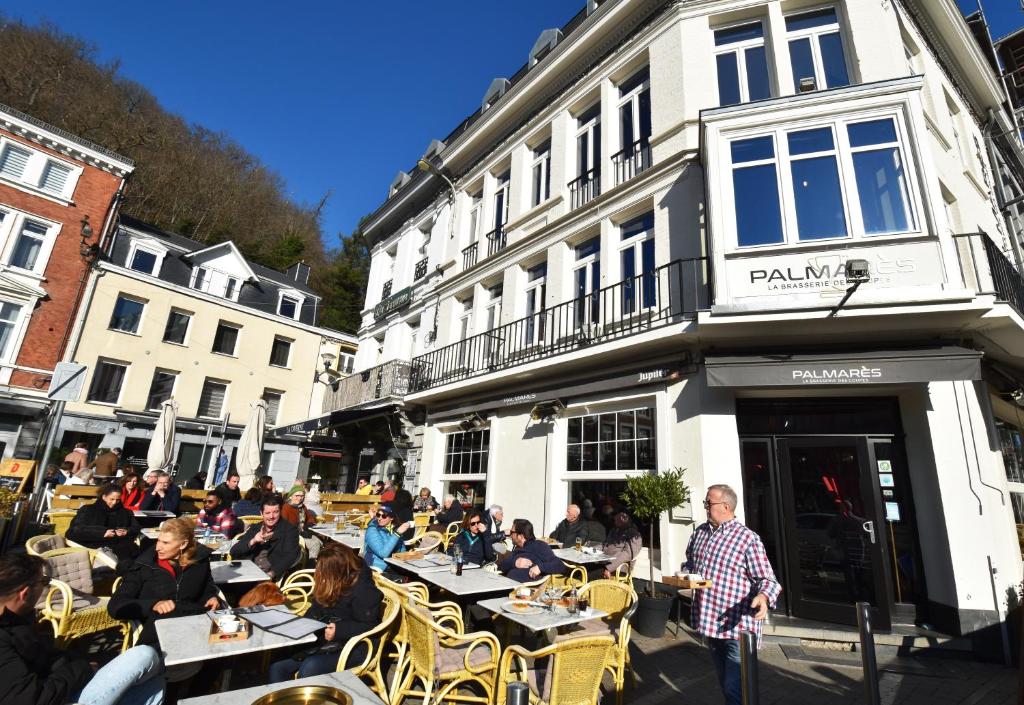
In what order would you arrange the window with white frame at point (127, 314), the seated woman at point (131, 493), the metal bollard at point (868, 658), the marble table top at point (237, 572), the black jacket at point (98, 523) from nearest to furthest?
the metal bollard at point (868, 658)
the marble table top at point (237, 572)
the black jacket at point (98, 523)
the seated woman at point (131, 493)
the window with white frame at point (127, 314)

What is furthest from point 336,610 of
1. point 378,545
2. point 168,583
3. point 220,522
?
point 220,522

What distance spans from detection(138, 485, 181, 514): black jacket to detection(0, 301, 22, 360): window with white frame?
13590 millimetres

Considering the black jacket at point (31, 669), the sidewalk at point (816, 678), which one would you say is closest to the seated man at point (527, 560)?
the sidewalk at point (816, 678)

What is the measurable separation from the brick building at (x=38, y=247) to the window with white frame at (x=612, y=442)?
60.6ft

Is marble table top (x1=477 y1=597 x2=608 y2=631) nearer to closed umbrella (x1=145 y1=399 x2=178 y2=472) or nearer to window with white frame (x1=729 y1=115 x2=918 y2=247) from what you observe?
window with white frame (x1=729 y1=115 x2=918 y2=247)

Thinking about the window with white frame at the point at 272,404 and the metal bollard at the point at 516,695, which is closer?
the metal bollard at the point at 516,695

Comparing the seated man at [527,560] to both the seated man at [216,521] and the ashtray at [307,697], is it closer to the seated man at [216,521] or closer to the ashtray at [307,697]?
the ashtray at [307,697]

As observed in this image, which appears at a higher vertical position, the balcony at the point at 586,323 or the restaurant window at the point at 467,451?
the balcony at the point at 586,323

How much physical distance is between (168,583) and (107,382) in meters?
20.2

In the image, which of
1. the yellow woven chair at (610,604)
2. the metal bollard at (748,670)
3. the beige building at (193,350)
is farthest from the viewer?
the beige building at (193,350)

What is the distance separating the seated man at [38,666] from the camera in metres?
2.07

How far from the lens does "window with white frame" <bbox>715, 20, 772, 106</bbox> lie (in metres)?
8.79

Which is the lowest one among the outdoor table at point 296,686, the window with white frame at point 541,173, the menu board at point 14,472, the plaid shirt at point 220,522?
the outdoor table at point 296,686

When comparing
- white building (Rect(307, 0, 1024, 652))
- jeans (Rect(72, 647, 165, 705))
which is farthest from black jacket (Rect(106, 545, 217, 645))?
white building (Rect(307, 0, 1024, 652))
